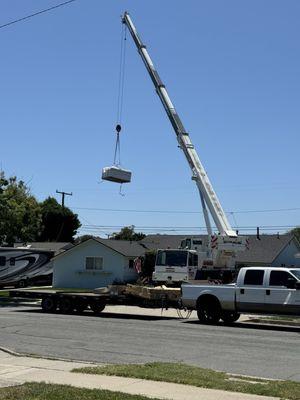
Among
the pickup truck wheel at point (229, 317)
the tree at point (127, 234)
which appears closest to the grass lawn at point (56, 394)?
the pickup truck wheel at point (229, 317)

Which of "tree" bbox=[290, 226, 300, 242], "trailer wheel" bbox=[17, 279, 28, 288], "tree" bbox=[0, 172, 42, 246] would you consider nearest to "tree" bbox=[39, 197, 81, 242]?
"trailer wheel" bbox=[17, 279, 28, 288]

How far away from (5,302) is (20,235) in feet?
18.0

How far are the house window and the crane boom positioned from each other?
20.8m

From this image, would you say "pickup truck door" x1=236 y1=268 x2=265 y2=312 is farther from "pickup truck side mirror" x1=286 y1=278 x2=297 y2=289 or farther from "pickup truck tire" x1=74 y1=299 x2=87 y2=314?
"pickup truck tire" x1=74 y1=299 x2=87 y2=314

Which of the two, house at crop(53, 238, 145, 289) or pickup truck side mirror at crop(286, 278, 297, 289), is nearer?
pickup truck side mirror at crop(286, 278, 297, 289)

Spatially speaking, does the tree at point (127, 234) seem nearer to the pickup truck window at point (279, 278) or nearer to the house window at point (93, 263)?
the house window at point (93, 263)

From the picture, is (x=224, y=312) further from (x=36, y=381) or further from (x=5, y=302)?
(x=5, y=302)

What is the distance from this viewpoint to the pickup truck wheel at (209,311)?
20.6m

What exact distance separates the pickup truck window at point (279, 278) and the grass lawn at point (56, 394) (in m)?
12.5

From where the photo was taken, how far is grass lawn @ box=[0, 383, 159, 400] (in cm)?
760

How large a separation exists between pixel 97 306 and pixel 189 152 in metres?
8.23

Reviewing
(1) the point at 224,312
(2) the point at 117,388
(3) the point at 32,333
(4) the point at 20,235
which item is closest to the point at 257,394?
(2) the point at 117,388

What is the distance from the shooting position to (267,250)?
4916 cm

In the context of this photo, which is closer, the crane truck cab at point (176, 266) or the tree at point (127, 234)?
the crane truck cab at point (176, 266)
